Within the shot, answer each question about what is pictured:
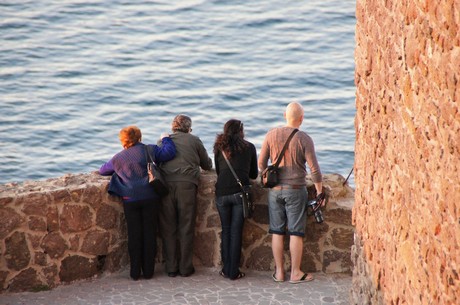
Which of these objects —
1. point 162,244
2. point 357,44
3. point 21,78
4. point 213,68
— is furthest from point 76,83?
point 357,44

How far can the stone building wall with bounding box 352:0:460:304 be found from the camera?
22.8 feet

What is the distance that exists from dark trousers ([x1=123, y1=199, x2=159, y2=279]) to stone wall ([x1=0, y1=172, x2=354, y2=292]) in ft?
0.88

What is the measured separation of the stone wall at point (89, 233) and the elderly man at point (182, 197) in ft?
0.67

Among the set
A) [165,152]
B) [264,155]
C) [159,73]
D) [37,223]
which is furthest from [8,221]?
[159,73]

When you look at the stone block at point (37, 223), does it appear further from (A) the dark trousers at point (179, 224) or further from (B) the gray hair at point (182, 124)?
(B) the gray hair at point (182, 124)

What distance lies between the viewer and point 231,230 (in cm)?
1159

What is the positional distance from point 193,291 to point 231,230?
A: 0.74m

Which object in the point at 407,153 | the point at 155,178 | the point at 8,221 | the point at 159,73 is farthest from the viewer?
the point at 159,73

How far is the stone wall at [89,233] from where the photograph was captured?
443 inches

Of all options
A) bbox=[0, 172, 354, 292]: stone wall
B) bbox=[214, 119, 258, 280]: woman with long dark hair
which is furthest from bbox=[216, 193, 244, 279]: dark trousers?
bbox=[0, 172, 354, 292]: stone wall

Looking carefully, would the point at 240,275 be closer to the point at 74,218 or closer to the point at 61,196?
the point at 74,218

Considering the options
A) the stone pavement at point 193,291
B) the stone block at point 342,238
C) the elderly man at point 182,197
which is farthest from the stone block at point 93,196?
the stone block at point 342,238

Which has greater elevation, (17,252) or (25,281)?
(17,252)

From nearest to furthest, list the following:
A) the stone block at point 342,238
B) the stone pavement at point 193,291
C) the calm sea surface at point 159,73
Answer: the stone pavement at point 193,291 < the stone block at point 342,238 < the calm sea surface at point 159,73
